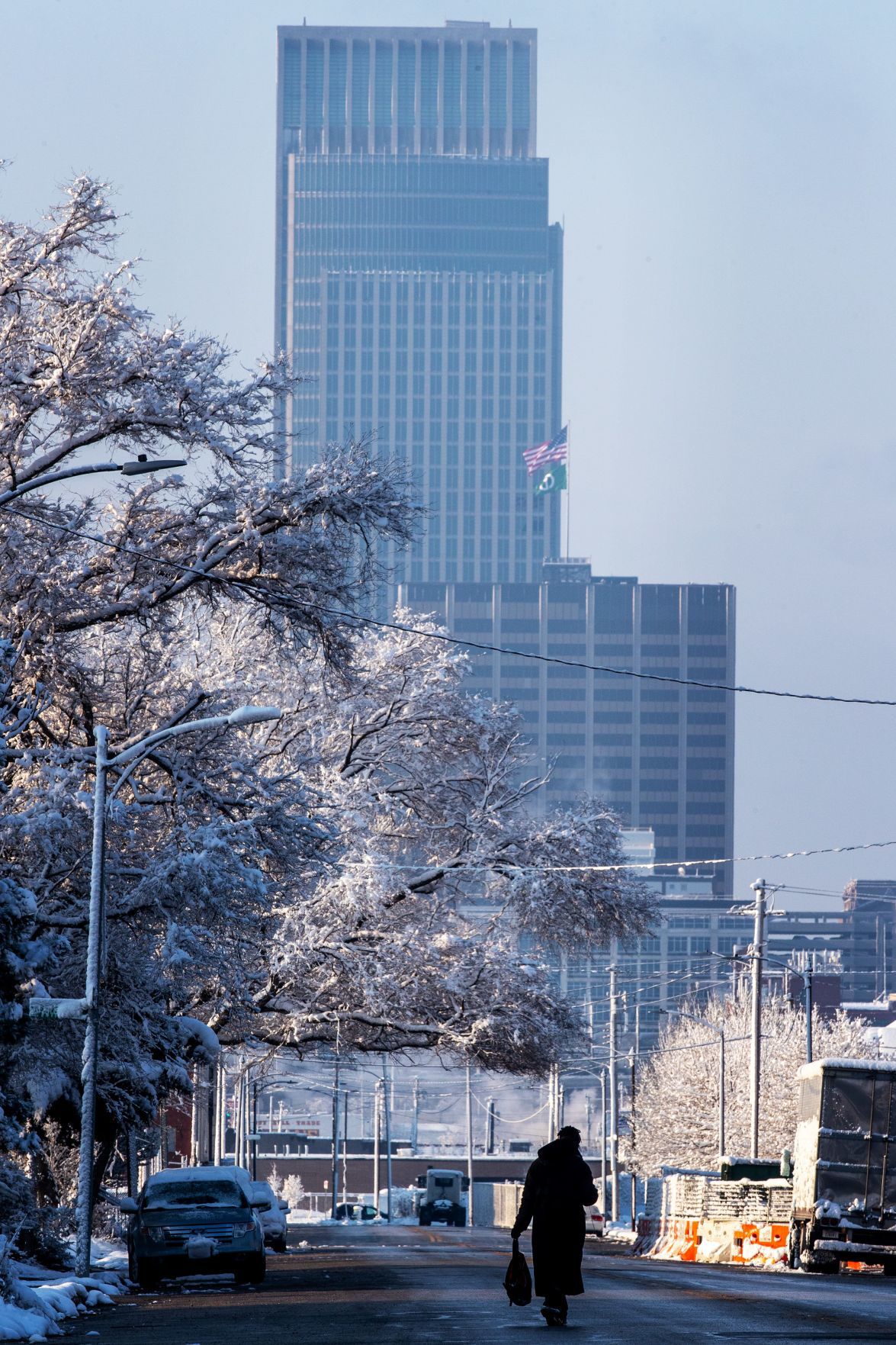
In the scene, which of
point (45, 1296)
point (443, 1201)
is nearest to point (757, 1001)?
point (45, 1296)

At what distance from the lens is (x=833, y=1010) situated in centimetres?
17600

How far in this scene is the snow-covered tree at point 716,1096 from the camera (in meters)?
88.8

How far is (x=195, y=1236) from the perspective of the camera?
24.7 m

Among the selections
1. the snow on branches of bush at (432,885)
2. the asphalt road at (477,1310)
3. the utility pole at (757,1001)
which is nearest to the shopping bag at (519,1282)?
the asphalt road at (477,1310)

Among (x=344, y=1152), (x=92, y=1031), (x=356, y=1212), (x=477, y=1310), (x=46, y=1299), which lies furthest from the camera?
(x=344, y=1152)

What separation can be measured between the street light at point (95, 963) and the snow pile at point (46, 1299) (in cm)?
62

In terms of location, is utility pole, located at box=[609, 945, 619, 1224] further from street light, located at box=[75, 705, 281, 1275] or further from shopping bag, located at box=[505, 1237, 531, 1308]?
shopping bag, located at box=[505, 1237, 531, 1308]

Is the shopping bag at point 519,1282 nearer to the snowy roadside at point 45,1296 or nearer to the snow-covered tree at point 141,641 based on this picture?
the snowy roadside at point 45,1296

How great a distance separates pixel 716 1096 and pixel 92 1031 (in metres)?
71.5

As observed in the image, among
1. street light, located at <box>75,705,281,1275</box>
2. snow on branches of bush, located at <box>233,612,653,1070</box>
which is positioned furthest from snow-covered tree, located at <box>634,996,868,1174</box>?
street light, located at <box>75,705,281,1275</box>

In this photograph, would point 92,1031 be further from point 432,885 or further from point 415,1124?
point 415,1124

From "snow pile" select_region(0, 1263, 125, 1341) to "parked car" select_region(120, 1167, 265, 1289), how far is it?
63 centimetres

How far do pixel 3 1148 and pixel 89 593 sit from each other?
1055 centimetres

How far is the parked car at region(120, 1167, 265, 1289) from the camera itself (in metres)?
24.7
